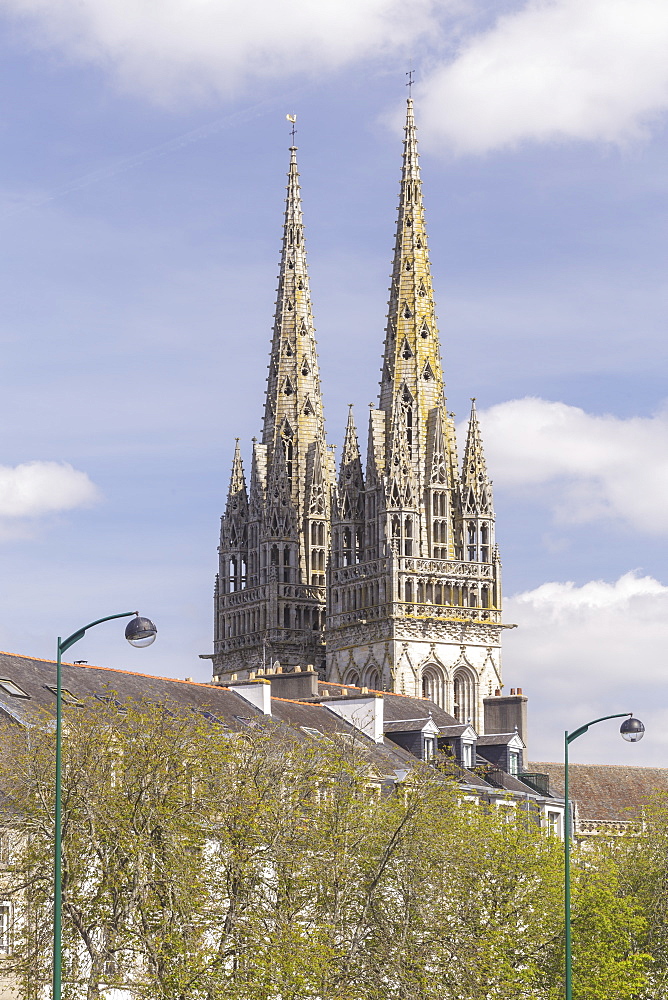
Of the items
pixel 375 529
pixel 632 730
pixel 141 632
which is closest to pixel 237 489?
pixel 375 529

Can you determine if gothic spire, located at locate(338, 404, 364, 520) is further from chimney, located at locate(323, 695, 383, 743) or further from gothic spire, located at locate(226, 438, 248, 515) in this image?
chimney, located at locate(323, 695, 383, 743)

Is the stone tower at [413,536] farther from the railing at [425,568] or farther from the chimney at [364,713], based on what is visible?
the chimney at [364,713]

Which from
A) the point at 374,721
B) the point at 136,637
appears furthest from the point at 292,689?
the point at 136,637

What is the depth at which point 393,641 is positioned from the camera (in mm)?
132125

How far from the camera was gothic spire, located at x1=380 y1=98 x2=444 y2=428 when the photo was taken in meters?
140

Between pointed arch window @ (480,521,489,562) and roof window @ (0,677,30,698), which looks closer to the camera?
roof window @ (0,677,30,698)

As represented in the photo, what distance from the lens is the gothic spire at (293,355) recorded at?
5965 inches

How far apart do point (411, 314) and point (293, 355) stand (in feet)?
41.9

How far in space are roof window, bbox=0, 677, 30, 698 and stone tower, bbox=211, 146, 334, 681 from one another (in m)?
83.5

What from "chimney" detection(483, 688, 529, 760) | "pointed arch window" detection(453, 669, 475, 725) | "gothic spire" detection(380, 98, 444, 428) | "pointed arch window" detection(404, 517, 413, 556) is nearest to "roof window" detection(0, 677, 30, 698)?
"chimney" detection(483, 688, 529, 760)

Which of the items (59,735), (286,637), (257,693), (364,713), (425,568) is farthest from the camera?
(286,637)

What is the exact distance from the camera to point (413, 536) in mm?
135875

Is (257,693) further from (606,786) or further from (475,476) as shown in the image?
(475,476)

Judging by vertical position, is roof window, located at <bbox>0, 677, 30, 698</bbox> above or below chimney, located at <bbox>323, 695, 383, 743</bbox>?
below
